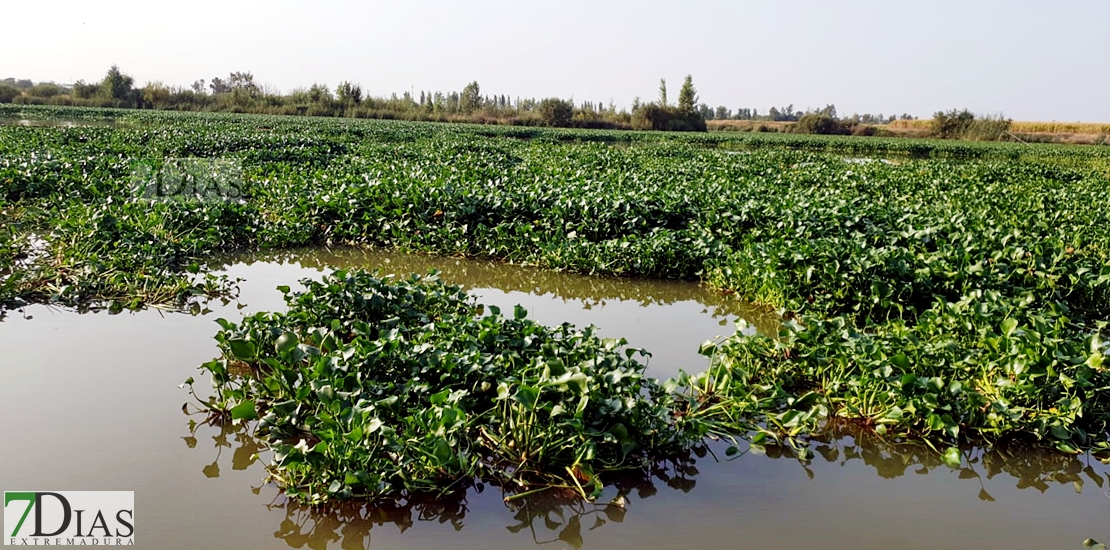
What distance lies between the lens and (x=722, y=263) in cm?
677

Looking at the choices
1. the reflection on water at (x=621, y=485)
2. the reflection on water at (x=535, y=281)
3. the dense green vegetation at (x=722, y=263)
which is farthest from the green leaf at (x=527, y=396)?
the reflection on water at (x=535, y=281)

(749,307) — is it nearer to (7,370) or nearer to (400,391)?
(400,391)

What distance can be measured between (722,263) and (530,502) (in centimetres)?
423

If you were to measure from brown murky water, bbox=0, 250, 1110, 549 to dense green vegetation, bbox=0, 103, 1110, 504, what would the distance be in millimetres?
181

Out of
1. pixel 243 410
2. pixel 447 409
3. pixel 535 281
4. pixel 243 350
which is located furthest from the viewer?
pixel 535 281

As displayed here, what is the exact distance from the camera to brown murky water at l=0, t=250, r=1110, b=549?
290 cm

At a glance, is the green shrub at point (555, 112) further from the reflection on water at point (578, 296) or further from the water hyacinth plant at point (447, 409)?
the water hyacinth plant at point (447, 409)

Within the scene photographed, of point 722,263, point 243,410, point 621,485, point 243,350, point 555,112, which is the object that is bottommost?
point 621,485

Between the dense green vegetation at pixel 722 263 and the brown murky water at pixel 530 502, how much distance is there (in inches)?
7.1

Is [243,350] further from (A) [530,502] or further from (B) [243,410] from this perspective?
(A) [530,502]

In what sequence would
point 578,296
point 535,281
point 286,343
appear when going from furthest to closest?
point 535,281
point 578,296
point 286,343

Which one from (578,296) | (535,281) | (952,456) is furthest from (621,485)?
(535,281)

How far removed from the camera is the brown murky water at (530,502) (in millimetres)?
2898

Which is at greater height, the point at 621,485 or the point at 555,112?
the point at 555,112
